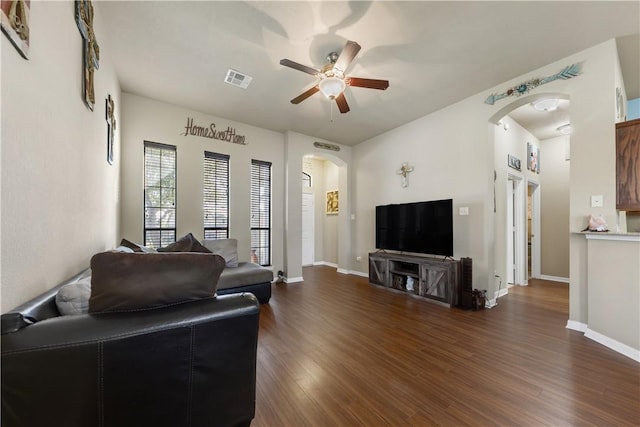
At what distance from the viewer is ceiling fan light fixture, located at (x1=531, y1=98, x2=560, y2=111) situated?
3.73 meters

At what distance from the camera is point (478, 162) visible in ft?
12.0

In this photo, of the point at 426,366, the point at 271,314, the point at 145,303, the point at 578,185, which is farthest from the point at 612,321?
the point at 145,303

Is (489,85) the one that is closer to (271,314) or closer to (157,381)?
(271,314)

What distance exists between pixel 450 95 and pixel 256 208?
154 inches

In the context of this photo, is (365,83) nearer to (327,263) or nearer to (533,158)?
(533,158)

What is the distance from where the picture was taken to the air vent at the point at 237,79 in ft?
10.2

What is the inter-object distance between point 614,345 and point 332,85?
12.3ft

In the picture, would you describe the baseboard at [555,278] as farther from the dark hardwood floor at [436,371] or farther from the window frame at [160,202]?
the window frame at [160,202]

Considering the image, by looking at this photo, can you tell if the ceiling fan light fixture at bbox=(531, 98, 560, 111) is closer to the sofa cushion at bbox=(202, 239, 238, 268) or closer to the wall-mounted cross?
the wall-mounted cross

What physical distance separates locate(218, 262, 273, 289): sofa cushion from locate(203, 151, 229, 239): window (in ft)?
3.95

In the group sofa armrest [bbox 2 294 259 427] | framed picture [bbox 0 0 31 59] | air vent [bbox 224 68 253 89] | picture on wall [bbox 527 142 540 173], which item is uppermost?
air vent [bbox 224 68 253 89]

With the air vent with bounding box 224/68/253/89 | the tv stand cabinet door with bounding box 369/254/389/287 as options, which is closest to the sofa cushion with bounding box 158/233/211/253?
the air vent with bounding box 224/68/253/89

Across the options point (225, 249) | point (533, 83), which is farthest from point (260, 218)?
point (533, 83)

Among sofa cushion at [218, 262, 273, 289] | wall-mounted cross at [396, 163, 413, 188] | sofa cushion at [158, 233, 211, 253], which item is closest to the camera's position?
sofa cushion at [158, 233, 211, 253]
